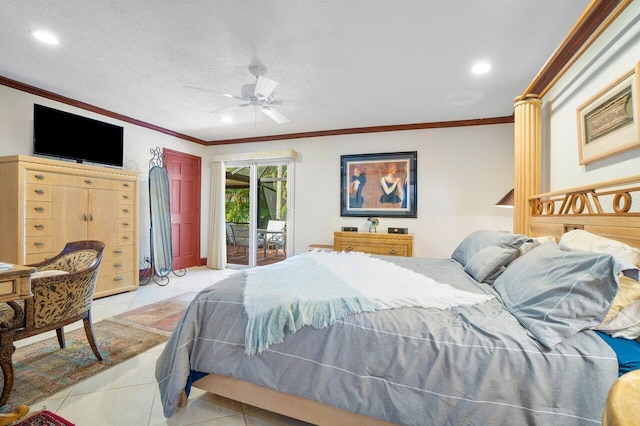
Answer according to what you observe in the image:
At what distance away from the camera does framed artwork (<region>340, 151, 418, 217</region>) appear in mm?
4406

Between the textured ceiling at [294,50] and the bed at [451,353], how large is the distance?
144cm

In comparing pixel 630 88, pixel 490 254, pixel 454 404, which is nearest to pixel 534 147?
pixel 630 88

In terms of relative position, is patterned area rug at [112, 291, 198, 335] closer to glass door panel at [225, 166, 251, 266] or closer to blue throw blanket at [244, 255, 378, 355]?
blue throw blanket at [244, 255, 378, 355]

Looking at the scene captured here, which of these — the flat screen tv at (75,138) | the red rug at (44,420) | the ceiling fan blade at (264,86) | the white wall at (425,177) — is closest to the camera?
the red rug at (44,420)

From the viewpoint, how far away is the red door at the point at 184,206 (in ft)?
16.6

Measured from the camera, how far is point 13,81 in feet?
10.1

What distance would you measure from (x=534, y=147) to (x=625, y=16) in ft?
3.93

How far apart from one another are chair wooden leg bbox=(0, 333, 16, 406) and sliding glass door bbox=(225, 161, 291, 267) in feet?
12.2

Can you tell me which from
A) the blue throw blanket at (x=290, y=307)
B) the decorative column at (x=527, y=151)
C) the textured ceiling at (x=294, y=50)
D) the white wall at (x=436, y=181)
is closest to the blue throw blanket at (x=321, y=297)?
the blue throw blanket at (x=290, y=307)

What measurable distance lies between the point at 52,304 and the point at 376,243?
3.49 m

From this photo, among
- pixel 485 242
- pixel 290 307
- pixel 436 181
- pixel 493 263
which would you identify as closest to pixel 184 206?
pixel 436 181

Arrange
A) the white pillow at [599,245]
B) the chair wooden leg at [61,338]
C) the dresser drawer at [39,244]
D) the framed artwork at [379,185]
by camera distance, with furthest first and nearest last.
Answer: the framed artwork at [379,185] → the dresser drawer at [39,244] → the chair wooden leg at [61,338] → the white pillow at [599,245]

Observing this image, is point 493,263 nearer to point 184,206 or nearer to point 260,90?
point 260,90

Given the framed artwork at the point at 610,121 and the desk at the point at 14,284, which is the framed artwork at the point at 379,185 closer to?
the framed artwork at the point at 610,121
